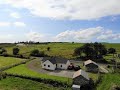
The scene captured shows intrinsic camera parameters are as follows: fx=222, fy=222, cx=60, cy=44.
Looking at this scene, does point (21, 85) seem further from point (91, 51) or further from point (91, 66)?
point (91, 51)

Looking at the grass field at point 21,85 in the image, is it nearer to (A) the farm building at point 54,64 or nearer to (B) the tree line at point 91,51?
(A) the farm building at point 54,64

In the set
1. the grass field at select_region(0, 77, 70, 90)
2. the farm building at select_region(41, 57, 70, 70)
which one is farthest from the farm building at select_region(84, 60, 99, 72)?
the grass field at select_region(0, 77, 70, 90)

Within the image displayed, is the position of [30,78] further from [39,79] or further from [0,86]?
[0,86]

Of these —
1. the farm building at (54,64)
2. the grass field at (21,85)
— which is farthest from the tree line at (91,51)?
the grass field at (21,85)

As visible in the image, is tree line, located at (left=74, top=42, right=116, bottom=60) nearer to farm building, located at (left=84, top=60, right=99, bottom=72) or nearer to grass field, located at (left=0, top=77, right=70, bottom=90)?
farm building, located at (left=84, top=60, right=99, bottom=72)

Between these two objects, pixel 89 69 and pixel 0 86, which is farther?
pixel 89 69

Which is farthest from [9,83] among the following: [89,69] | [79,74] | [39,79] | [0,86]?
[89,69]

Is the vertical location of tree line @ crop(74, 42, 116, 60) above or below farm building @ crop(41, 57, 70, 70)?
above

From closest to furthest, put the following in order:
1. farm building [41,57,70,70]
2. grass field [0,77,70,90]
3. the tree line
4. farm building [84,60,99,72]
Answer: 1. grass field [0,77,70,90]
2. farm building [84,60,99,72]
3. farm building [41,57,70,70]
4. the tree line
